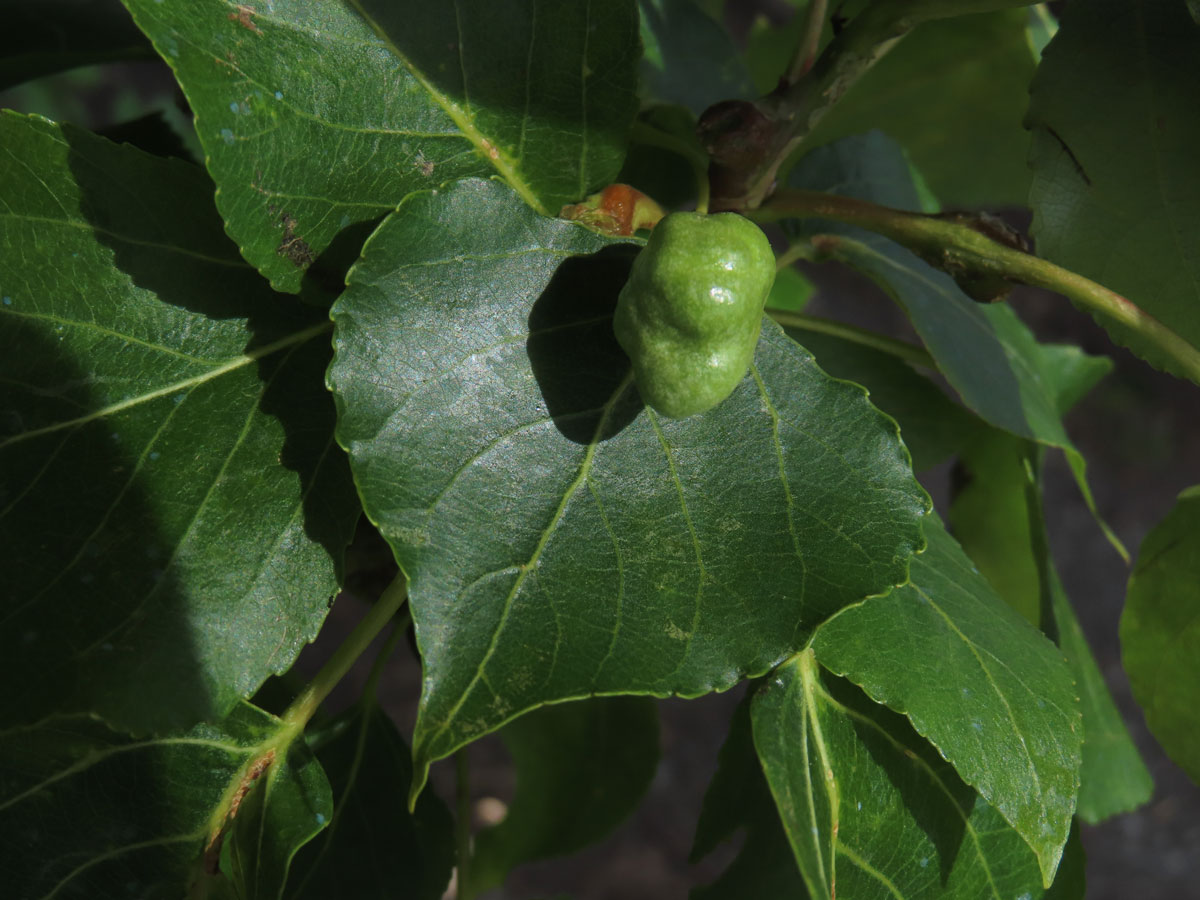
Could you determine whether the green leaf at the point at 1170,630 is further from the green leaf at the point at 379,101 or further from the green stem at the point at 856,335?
the green leaf at the point at 379,101

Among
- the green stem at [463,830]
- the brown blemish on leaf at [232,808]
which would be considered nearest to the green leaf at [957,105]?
the green stem at [463,830]

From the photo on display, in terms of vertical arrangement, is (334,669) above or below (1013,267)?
below

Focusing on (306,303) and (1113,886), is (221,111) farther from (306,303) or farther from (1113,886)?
(1113,886)

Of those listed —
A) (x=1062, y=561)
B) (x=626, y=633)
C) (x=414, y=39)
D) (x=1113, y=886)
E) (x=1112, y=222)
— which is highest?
(x=414, y=39)

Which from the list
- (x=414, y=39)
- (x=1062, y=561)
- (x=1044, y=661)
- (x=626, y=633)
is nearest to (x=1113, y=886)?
(x=1062, y=561)

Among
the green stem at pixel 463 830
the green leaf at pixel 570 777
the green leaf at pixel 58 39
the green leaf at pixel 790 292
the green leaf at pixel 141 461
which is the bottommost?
the green leaf at pixel 570 777

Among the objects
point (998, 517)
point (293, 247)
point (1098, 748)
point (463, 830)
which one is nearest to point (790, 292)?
point (998, 517)

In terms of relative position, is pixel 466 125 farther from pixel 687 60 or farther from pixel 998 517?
pixel 998 517
